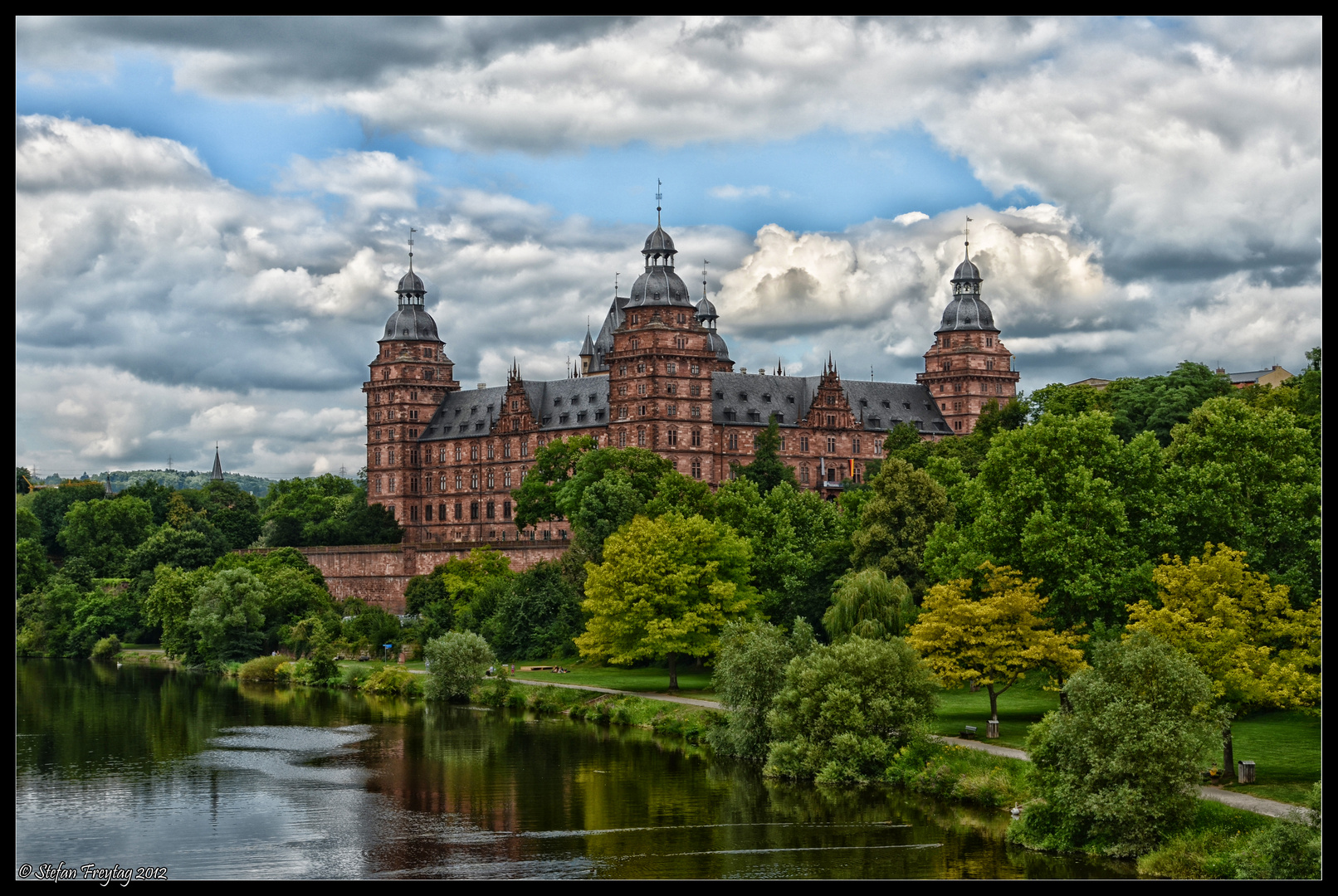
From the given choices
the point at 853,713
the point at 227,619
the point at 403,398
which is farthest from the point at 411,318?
the point at 853,713

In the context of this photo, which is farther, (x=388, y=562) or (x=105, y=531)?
(x=105, y=531)

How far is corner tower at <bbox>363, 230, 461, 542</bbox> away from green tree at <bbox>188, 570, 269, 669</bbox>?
39.2m

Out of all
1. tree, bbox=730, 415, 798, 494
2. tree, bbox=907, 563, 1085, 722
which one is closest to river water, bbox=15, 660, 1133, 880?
tree, bbox=907, 563, 1085, 722

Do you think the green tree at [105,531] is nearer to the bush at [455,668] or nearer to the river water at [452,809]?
the bush at [455,668]

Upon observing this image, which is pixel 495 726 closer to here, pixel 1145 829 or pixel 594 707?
pixel 594 707

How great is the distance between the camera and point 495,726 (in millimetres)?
52719

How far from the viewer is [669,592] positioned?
58.1 metres

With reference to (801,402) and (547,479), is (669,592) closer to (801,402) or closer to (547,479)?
(547,479)

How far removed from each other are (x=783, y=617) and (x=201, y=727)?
22962 millimetres

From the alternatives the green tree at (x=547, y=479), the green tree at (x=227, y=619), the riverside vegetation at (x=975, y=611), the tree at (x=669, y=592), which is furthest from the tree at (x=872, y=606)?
the green tree at (x=547, y=479)

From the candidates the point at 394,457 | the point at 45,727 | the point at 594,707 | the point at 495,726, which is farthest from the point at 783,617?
the point at 394,457

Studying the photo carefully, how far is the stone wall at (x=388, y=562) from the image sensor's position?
304ft

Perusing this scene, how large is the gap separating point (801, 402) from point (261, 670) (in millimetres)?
50399

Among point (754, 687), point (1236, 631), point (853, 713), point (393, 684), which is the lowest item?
point (393, 684)
